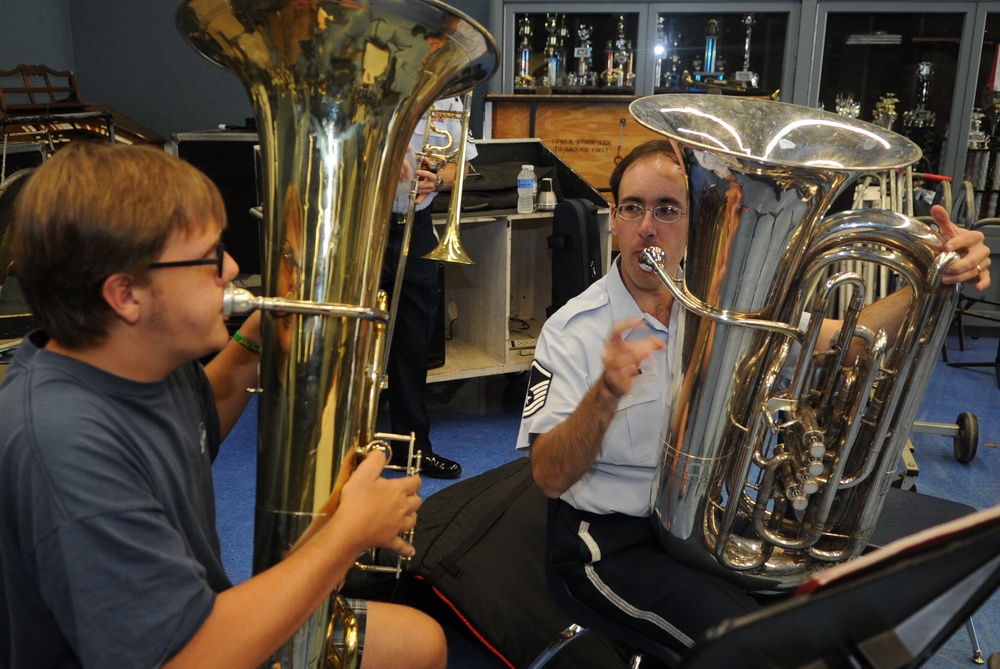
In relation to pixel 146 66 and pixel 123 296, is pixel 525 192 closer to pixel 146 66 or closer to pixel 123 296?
pixel 123 296

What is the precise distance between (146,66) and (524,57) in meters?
2.88

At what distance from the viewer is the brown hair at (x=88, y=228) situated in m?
0.98

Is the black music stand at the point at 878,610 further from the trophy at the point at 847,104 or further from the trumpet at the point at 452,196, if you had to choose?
the trophy at the point at 847,104

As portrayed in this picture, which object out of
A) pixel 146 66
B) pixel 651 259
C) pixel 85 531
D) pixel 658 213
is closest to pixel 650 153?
pixel 658 213

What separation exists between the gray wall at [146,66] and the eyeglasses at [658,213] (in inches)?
181

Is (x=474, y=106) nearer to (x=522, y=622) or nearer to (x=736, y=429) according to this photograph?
(x=522, y=622)

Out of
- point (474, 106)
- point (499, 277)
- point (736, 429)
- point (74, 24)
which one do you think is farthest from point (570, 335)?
point (74, 24)

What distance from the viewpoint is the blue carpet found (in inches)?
91.7

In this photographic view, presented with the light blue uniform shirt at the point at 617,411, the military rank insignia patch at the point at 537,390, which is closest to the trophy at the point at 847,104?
the light blue uniform shirt at the point at 617,411

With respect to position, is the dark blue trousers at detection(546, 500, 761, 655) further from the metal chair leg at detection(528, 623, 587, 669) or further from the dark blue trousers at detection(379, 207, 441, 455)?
the dark blue trousers at detection(379, 207, 441, 455)

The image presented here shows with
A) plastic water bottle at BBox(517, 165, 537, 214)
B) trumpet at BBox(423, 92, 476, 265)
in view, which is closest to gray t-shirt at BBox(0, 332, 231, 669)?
trumpet at BBox(423, 92, 476, 265)

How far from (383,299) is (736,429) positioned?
2.05ft

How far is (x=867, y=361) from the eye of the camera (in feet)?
4.41

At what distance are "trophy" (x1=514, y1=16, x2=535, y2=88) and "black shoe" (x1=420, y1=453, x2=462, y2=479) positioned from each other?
3.36 metres
